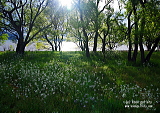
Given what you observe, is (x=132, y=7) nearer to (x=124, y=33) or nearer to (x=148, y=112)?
(x=124, y=33)

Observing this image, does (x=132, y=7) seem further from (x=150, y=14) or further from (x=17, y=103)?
(x=17, y=103)

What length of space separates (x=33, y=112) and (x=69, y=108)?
1265mm

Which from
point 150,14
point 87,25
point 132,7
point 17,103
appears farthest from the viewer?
point 87,25

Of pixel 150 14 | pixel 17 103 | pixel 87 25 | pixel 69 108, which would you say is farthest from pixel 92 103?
pixel 87 25

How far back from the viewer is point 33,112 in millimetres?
4180

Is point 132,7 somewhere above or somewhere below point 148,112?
above

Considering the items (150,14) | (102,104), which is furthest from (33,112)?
(150,14)

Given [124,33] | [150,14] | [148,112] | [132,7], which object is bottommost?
[148,112]

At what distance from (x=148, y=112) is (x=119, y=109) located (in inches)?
38.0

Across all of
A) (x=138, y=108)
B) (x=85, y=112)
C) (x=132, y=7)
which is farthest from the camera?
(x=132, y=7)

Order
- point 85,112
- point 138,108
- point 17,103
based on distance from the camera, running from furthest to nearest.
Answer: point 17,103, point 138,108, point 85,112

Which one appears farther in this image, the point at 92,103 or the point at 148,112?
the point at 92,103

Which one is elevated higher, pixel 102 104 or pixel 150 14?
pixel 150 14

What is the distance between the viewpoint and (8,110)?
4203 mm
